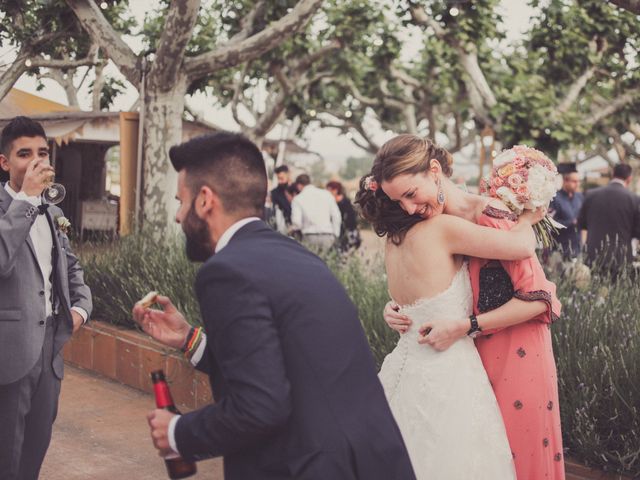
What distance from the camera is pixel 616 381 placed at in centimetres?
464

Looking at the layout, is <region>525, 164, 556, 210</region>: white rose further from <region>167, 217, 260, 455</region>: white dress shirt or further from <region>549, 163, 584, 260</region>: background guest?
<region>549, 163, 584, 260</region>: background guest

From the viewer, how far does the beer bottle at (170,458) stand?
2265mm

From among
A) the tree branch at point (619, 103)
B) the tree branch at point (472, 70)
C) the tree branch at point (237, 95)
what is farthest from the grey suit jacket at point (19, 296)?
the tree branch at point (237, 95)

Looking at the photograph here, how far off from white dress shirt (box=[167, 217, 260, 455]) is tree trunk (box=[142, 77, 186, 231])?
26.4ft

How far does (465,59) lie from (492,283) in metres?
13.7

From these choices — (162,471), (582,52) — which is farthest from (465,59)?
(162,471)

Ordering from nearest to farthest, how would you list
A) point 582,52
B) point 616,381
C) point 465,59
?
point 616,381 < point 465,59 < point 582,52

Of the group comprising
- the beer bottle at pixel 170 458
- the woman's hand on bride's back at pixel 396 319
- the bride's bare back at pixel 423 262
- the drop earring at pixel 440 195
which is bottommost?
the beer bottle at pixel 170 458

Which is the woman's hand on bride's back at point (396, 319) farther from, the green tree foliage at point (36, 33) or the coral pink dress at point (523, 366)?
the green tree foliage at point (36, 33)

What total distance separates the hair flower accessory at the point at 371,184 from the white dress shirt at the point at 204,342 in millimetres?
1210

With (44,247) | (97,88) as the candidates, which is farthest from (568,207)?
(97,88)

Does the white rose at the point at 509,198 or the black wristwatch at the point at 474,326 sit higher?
the white rose at the point at 509,198

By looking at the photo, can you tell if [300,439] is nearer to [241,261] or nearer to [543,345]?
[241,261]

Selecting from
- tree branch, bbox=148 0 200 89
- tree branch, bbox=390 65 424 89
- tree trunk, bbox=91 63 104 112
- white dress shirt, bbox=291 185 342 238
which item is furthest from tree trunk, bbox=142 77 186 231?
tree branch, bbox=390 65 424 89
